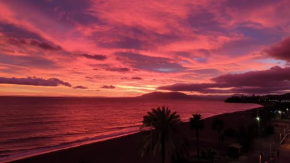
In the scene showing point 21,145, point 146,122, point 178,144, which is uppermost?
point 146,122

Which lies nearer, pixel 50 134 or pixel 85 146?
pixel 85 146

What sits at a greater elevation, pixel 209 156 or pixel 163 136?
pixel 163 136

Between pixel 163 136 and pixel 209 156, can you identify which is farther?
pixel 209 156

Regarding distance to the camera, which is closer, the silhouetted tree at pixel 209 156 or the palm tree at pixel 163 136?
the palm tree at pixel 163 136

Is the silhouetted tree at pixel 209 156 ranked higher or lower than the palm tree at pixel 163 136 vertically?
lower

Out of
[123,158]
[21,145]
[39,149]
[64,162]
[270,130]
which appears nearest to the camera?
[64,162]

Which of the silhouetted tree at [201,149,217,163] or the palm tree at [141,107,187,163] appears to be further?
the silhouetted tree at [201,149,217,163]

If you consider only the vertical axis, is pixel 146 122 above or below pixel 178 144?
above

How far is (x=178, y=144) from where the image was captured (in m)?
22.1

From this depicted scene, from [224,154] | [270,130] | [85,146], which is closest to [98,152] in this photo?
[85,146]

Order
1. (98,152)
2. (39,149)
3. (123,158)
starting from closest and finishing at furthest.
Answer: (123,158) → (98,152) → (39,149)

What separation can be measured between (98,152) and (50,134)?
93.1 feet

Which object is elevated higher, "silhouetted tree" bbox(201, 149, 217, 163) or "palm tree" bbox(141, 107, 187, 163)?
"palm tree" bbox(141, 107, 187, 163)

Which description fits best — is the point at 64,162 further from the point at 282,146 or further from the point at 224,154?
the point at 282,146
